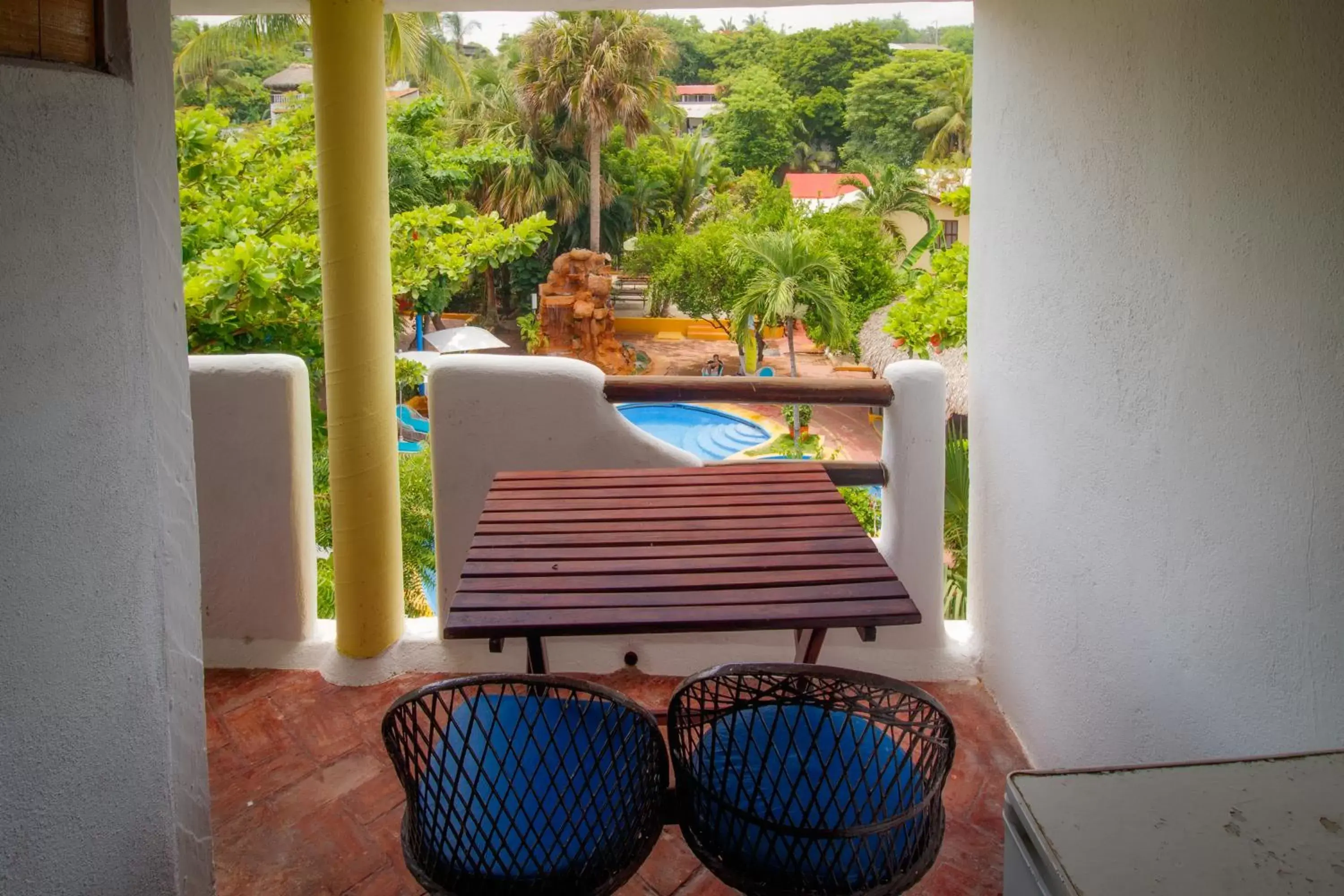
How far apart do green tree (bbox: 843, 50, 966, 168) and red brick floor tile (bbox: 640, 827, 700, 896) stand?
126ft

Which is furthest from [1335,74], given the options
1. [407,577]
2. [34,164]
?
[407,577]

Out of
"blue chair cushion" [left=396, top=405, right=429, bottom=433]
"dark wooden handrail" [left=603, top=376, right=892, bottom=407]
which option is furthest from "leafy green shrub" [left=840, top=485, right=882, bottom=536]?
"dark wooden handrail" [left=603, top=376, right=892, bottom=407]

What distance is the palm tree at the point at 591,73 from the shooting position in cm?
2847

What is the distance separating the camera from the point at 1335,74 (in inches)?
Result: 58.2

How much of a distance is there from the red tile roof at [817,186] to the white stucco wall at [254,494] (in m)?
28.2

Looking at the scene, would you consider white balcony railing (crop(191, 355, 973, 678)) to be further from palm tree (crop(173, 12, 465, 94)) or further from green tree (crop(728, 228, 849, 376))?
green tree (crop(728, 228, 849, 376))

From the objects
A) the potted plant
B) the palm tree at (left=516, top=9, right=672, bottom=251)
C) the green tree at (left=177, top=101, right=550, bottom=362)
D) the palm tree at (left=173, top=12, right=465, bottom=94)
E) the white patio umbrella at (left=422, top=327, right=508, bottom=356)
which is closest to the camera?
the green tree at (left=177, top=101, right=550, bottom=362)

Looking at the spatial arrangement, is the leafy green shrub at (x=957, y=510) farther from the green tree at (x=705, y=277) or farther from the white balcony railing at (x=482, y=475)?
the green tree at (x=705, y=277)

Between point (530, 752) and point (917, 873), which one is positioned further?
point (530, 752)

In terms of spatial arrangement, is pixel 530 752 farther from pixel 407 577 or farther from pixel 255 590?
pixel 407 577

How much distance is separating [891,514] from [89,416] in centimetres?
230

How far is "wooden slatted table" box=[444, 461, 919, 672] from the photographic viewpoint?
183cm

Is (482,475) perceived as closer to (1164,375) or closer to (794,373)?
(1164,375)

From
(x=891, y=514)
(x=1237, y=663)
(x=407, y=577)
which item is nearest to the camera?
(x=1237, y=663)
